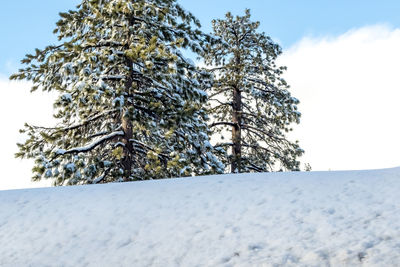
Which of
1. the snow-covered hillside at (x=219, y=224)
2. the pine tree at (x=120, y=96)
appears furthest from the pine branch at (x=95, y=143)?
the snow-covered hillside at (x=219, y=224)

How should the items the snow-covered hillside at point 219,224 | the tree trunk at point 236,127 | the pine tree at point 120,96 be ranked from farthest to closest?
the tree trunk at point 236,127
the pine tree at point 120,96
the snow-covered hillside at point 219,224

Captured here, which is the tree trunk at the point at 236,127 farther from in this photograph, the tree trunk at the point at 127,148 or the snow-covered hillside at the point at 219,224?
the snow-covered hillside at the point at 219,224

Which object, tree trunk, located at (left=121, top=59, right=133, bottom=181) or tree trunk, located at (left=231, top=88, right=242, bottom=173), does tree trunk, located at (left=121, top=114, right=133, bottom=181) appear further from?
tree trunk, located at (left=231, top=88, right=242, bottom=173)

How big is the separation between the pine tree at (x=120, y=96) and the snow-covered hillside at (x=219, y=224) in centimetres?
478

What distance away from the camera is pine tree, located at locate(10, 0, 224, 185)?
977 cm

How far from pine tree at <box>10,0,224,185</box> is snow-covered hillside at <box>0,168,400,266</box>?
188 inches

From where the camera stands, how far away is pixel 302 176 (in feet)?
16.8

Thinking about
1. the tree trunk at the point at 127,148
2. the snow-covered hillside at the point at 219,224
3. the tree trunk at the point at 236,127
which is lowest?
the snow-covered hillside at the point at 219,224

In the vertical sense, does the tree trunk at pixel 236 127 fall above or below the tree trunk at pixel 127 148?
above

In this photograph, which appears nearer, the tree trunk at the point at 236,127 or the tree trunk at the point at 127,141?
the tree trunk at the point at 127,141

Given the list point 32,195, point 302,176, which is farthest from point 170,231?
point 32,195

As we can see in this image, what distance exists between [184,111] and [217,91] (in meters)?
5.94

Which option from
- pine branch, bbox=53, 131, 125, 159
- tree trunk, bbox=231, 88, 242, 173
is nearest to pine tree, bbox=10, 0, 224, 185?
pine branch, bbox=53, 131, 125, 159

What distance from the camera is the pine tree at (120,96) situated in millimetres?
9766
